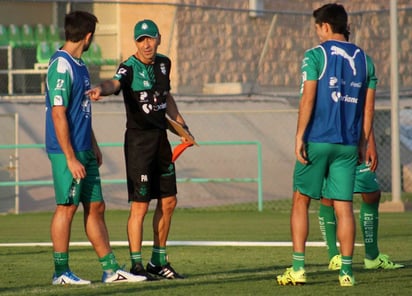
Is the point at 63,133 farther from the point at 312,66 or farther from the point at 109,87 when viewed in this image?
the point at 312,66

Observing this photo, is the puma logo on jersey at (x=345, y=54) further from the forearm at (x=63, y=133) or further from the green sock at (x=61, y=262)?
the green sock at (x=61, y=262)

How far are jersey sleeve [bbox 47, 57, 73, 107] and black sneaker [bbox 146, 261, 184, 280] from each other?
64.4 inches

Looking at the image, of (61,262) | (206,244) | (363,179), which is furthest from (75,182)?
(206,244)

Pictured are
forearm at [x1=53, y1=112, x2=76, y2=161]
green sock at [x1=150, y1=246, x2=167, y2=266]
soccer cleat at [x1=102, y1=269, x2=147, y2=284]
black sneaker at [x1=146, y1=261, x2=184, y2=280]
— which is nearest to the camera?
forearm at [x1=53, y1=112, x2=76, y2=161]

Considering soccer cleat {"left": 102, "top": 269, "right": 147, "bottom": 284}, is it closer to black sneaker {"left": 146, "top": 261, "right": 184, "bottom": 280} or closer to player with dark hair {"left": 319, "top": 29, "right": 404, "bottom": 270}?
black sneaker {"left": 146, "top": 261, "right": 184, "bottom": 280}

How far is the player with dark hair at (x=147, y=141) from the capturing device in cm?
1026

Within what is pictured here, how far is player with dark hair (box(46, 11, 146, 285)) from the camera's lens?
9.65 meters

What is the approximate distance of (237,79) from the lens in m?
26.2

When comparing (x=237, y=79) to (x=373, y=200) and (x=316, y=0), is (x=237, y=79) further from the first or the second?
(x=373, y=200)

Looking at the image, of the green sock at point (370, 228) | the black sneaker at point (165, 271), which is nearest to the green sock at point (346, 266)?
the black sneaker at point (165, 271)

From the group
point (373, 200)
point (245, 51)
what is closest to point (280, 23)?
point (245, 51)

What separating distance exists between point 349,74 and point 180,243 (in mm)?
5420

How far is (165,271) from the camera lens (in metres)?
10.4

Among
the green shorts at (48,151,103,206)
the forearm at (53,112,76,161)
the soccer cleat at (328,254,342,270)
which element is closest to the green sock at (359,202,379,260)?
the soccer cleat at (328,254,342,270)
